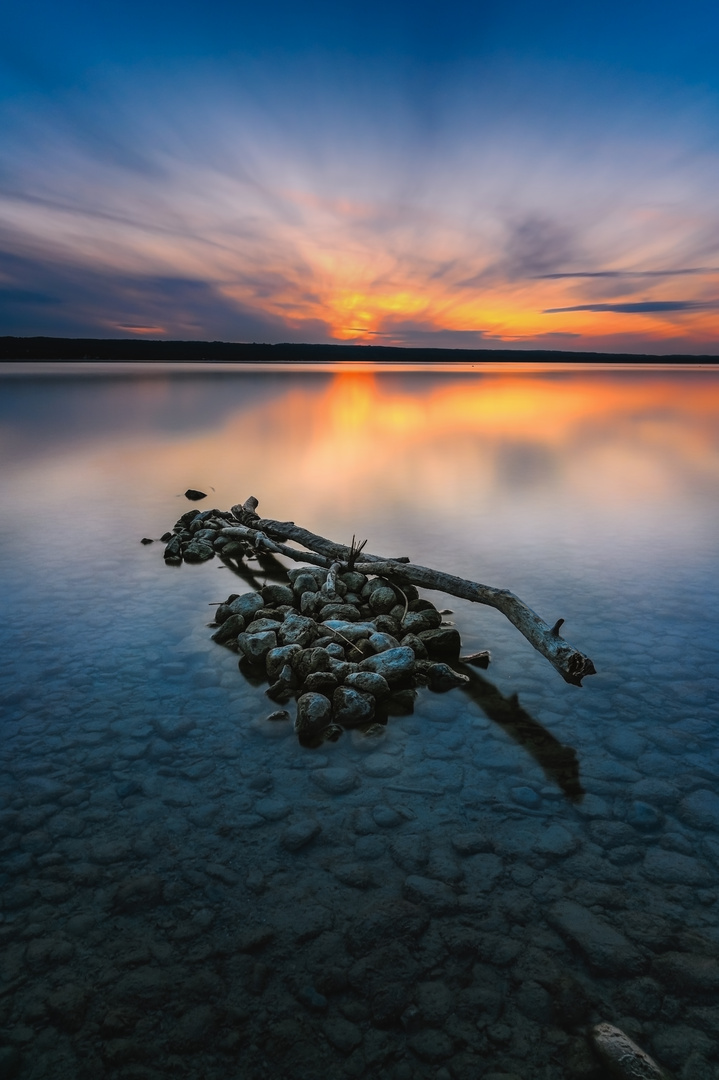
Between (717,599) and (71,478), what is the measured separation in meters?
20.2

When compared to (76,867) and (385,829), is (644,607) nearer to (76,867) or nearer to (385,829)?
(385,829)

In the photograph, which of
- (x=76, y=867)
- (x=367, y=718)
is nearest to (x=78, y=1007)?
(x=76, y=867)

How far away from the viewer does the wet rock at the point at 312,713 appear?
6055 millimetres

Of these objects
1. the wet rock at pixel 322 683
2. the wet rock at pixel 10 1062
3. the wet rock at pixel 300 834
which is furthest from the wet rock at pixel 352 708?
the wet rock at pixel 10 1062

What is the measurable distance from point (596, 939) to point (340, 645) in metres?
4.27

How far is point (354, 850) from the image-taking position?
4539 millimetres

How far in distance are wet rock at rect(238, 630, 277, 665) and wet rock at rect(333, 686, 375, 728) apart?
1.51 meters

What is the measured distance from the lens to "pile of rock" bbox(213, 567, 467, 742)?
6.35 metres

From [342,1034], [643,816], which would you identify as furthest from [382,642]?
[342,1034]

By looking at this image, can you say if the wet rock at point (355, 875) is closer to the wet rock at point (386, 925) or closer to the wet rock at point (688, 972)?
the wet rock at point (386, 925)

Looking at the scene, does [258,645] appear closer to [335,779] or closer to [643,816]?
[335,779]

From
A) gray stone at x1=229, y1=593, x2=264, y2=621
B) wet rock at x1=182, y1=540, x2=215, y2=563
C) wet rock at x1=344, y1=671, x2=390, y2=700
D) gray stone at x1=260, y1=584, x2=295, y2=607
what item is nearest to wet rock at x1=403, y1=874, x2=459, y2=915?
wet rock at x1=344, y1=671, x2=390, y2=700

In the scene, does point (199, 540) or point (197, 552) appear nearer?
point (197, 552)

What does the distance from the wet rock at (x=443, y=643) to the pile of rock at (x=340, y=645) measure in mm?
14
